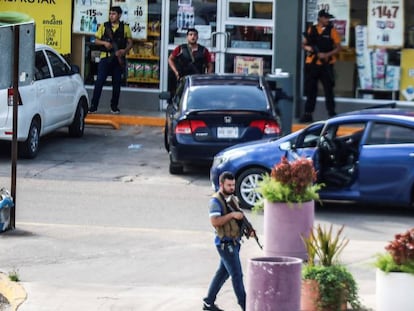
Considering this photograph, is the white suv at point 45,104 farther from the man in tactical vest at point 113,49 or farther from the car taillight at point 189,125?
the car taillight at point 189,125

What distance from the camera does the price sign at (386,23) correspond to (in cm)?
2291

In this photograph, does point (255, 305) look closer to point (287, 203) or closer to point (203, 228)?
point (287, 203)

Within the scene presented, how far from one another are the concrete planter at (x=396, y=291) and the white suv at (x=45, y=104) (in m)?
9.27

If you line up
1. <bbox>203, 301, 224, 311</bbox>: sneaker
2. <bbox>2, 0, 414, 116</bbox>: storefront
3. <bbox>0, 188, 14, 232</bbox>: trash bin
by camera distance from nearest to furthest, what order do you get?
<bbox>203, 301, 224, 311</bbox>: sneaker → <bbox>0, 188, 14, 232</bbox>: trash bin → <bbox>2, 0, 414, 116</bbox>: storefront

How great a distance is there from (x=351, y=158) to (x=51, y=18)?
10.6 meters

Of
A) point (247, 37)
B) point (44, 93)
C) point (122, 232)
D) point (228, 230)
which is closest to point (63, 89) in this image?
point (44, 93)

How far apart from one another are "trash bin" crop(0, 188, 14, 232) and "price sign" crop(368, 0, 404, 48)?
1069 centimetres

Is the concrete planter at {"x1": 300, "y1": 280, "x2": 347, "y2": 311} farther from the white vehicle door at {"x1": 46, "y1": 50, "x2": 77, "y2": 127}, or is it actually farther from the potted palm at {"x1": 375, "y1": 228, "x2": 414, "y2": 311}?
the white vehicle door at {"x1": 46, "y1": 50, "x2": 77, "y2": 127}

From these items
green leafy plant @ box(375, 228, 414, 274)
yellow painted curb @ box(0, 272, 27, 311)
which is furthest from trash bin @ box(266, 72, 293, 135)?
green leafy plant @ box(375, 228, 414, 274)

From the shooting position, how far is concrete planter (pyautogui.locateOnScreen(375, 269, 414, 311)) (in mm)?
10062

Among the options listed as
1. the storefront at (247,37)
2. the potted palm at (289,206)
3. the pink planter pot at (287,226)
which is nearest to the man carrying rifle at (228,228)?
the potted palm at (289,206)

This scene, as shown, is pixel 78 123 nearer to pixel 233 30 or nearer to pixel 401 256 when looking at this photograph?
pixel 233 30

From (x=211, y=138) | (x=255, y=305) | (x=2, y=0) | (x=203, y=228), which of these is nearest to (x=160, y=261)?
(x=203, y=228)

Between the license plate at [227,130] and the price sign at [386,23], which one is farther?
the price sign at [386,23]
